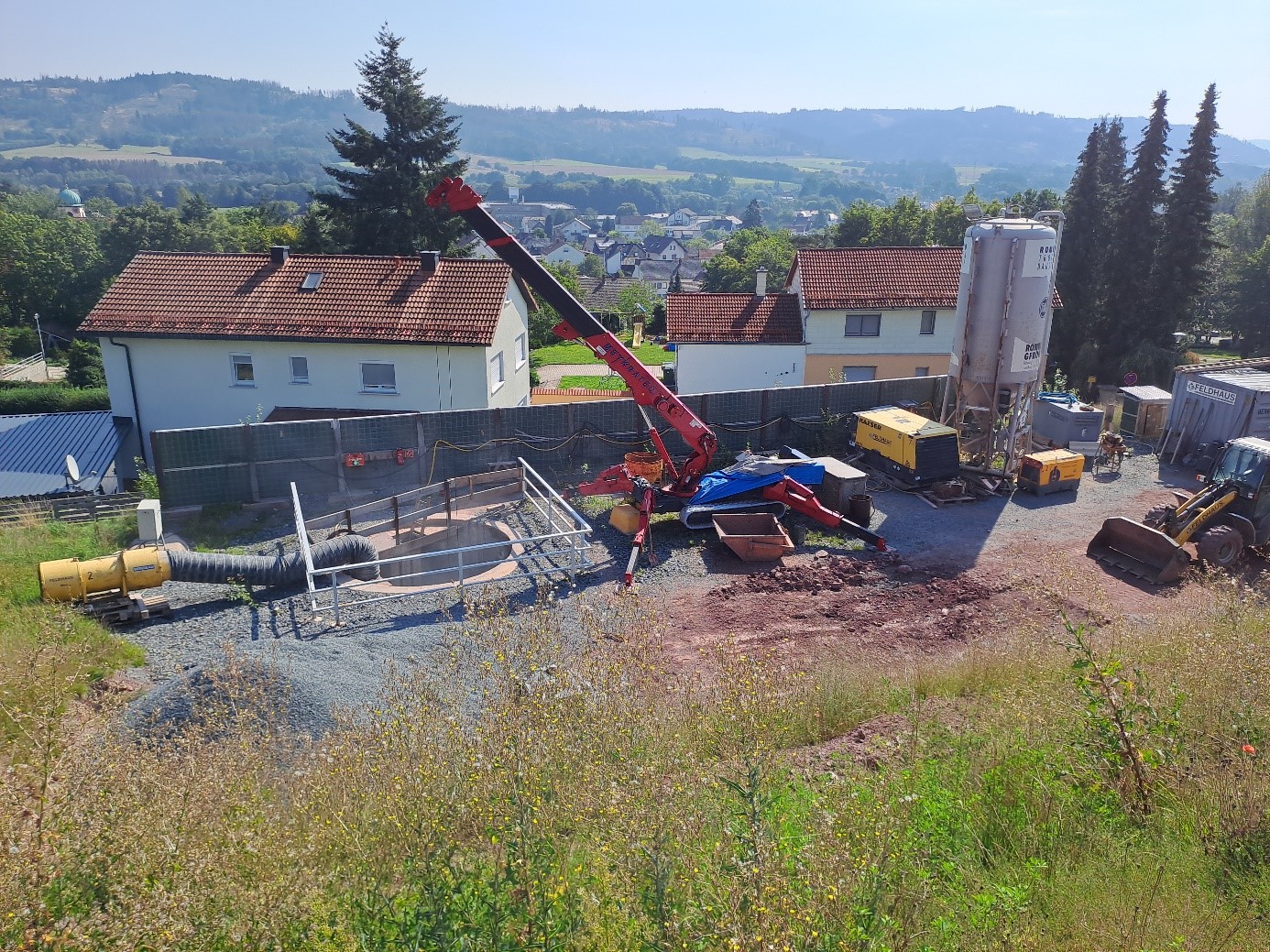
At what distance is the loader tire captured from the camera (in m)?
15.1

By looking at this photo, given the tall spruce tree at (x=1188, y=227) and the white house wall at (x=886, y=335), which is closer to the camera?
the white house wall at (x=886, y=335)

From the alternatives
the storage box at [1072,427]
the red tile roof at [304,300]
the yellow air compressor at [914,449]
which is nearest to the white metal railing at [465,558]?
the red tile roof at [304,300]

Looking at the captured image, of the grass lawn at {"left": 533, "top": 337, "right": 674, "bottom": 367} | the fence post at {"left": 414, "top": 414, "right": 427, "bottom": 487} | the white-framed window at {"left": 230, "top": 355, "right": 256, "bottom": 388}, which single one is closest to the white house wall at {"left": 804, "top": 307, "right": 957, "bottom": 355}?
the fence post at {"left": 414, "top": 414, "right": 427, "bottom": 487}

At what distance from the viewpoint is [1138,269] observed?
35.2 m

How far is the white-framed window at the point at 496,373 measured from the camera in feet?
75.9

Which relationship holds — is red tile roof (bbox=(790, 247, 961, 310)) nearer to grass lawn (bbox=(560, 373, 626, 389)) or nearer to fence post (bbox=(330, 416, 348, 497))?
grass lawn (bbox=(560, 373, 626, 389))

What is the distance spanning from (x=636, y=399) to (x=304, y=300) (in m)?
10.8

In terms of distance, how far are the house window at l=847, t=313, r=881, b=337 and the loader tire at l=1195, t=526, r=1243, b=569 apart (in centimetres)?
1511

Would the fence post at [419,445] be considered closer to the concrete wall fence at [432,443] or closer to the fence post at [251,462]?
the concrete wall fence at [432,443]

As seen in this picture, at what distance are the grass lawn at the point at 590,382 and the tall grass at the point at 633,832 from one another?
36909 mm

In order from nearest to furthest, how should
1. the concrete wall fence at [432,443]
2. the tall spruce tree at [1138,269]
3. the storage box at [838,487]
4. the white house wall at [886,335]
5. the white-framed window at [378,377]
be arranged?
1. the storage box at [838,487]
2. the concrete wall fence at [432,443]
3. the white-framed window at [378,377]
4. the white house wall at [886,335]
5. the tall spruce tree at [1138,269]

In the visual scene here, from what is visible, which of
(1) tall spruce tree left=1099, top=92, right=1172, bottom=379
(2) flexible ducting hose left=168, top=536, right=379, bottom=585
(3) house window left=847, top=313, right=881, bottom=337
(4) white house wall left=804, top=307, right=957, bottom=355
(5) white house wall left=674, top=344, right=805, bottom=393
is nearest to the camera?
(2) flexible ducting hose left=168, top=536, right=379, bottom=585

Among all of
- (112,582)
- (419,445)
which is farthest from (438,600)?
(419,445)

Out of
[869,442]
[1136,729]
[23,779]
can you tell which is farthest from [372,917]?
[869,442]
